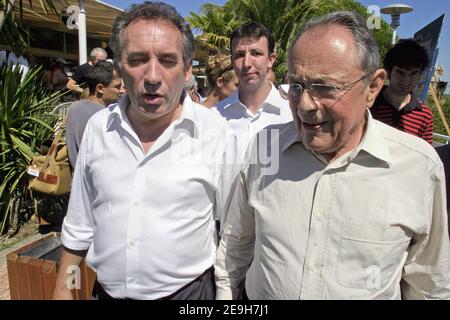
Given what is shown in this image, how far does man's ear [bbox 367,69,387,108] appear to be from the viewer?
1.41 meters

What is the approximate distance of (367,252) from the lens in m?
1.37

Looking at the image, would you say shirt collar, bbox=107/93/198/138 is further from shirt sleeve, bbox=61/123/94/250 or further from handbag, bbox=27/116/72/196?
handbag, bbox=27/116/72/196

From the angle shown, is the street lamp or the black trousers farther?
the street lamp

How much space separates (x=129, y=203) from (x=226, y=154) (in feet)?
1.71

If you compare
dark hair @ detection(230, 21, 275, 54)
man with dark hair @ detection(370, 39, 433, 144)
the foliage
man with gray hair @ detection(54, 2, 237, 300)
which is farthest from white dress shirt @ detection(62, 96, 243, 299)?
the foliage

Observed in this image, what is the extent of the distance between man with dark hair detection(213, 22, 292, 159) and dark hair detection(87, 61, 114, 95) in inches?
61.8

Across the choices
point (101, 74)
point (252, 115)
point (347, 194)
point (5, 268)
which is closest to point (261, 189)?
point (347, 194)

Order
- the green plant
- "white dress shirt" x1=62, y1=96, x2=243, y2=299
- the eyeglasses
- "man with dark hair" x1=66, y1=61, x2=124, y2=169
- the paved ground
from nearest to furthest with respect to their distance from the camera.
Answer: the eyeglasses < "white dress shirt" x1=62, y1=96, x2=243, y2=299 < the paved ground < "man with dark hair" x1=66, y1=61, x2=124, y2=169 < the green plant

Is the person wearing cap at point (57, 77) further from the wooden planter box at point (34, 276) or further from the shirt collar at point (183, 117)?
the shirt collar at point (183, 117)

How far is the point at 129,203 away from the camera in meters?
1.68

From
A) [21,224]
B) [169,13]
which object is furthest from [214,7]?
[169,13]

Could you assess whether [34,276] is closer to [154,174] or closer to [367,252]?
[154,174]

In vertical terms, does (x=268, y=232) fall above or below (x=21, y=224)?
above
